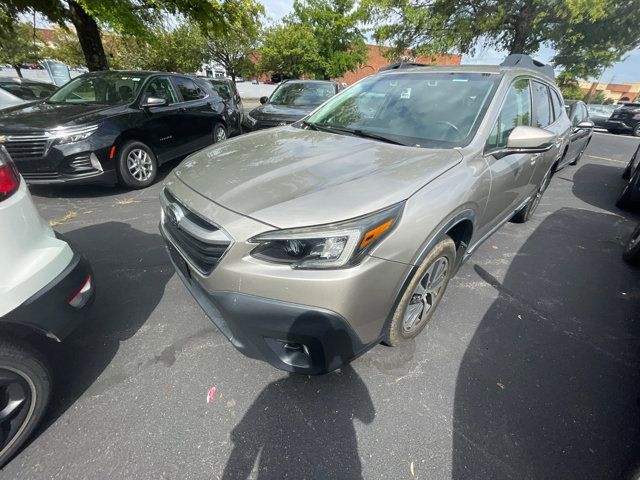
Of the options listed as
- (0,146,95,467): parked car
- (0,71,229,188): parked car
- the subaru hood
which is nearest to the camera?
(0,146,95,467): parked car

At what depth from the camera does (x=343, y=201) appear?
149 cm

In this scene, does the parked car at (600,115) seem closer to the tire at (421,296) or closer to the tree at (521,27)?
the tree at (521,27)

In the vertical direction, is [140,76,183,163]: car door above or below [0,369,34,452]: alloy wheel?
above

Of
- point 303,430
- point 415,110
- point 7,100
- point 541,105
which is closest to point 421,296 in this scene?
point 303,430

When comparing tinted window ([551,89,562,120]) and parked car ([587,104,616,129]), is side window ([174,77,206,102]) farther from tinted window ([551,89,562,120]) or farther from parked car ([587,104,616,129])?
parked car ([587,104,616,129])

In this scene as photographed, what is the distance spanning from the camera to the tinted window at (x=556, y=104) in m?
3.77

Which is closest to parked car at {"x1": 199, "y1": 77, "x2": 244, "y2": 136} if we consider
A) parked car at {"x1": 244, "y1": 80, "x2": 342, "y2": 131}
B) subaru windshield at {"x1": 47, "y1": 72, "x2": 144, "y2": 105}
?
parked car at {"x1": 244, "y1": 80, "x2": 342, "y2": 131}

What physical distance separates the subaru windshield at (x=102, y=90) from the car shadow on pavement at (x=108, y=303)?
2367 millimetres

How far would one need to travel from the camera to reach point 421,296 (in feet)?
6.76

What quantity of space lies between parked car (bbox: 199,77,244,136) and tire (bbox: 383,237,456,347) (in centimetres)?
633

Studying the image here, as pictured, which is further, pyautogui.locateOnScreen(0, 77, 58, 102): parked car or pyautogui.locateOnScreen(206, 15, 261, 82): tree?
pyautogui.locateOnScreen(206, 15, 261, 82): tree

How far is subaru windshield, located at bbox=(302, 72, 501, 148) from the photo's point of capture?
7.17ft

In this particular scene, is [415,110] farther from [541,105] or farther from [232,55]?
[232,55]

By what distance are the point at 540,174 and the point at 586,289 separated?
132 cm
